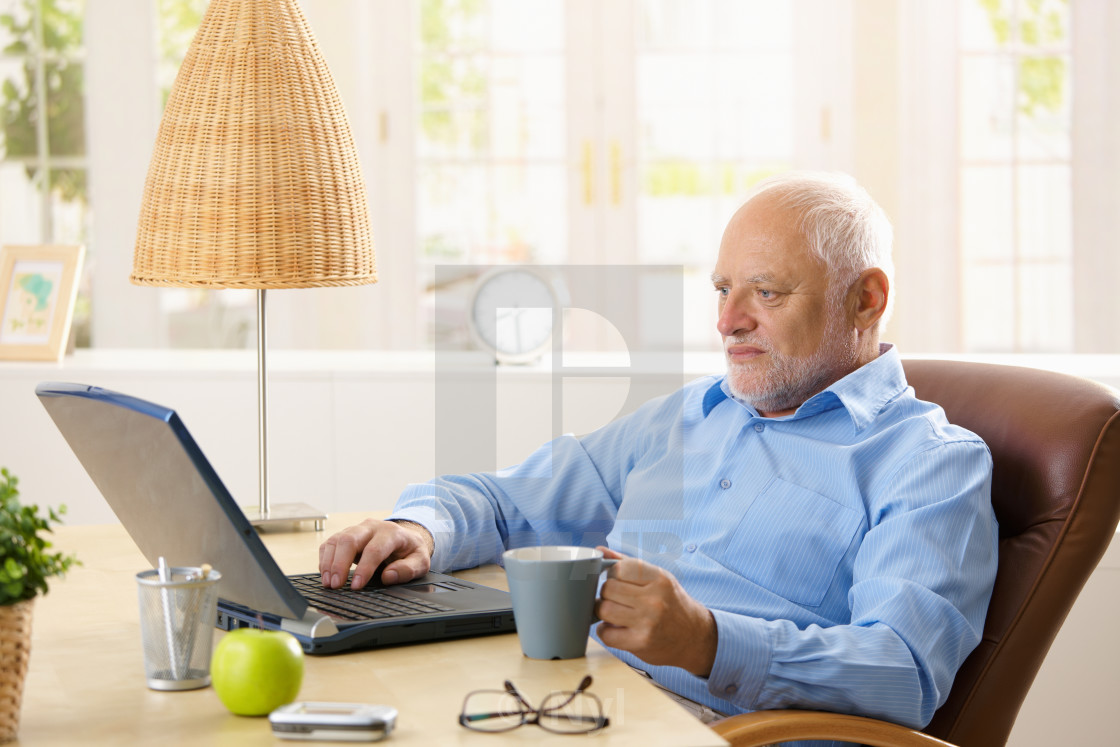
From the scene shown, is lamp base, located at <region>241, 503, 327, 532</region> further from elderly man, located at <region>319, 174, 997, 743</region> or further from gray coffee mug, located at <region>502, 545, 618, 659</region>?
gray coffee mug, located at <region>502, 545, 618, 659</region>

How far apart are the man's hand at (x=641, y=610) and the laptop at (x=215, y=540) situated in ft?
0.43

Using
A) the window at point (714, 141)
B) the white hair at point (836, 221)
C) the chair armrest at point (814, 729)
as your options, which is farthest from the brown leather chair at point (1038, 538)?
the window at point (714, 141)

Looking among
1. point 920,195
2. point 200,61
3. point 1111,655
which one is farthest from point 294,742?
point 920,195

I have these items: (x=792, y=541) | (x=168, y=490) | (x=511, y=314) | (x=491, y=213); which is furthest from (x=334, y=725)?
(x=491, y=213)

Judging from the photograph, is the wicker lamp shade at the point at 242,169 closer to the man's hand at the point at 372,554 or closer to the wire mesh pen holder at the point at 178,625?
the man's hand at the point at 372,554

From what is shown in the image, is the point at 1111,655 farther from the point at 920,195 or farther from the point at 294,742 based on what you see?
the point at 920,195

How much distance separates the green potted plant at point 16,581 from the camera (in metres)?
0.83

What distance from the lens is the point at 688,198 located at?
13.4ft

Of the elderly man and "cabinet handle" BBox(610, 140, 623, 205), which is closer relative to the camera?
the elderly man

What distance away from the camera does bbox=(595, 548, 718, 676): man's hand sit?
1.07 meters

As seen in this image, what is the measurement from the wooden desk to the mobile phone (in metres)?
0.01

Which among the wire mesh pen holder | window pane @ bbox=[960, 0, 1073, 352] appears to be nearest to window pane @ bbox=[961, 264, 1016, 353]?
window pane @ bbox=[960, 0, 1073, 352]

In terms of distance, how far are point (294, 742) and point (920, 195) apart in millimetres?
3586

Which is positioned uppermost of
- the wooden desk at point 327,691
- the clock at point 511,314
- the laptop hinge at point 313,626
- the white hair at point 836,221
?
the white hair at point 836,221
